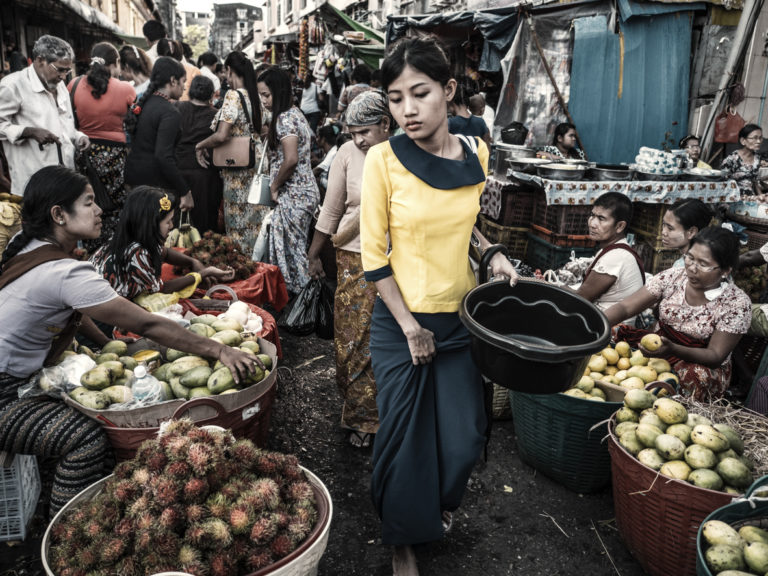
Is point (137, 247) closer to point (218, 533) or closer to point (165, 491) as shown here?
point (165, 491)

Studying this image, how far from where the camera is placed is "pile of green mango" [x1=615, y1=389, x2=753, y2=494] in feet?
7.17

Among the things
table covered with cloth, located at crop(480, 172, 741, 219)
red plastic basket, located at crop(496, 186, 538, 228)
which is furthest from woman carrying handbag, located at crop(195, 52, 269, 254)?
table covered with cloth, located at crop(480, 172, 741, 219)

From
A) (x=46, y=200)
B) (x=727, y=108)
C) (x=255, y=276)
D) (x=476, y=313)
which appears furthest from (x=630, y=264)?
(x=727, y=108)

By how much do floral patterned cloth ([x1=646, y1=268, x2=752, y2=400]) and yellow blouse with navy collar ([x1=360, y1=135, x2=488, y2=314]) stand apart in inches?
68.9

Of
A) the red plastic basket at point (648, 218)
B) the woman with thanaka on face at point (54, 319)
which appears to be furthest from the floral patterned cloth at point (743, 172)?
the woman with thanaka on face at point (54, 319)

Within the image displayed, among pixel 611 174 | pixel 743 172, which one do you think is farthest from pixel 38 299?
pixel 743 172

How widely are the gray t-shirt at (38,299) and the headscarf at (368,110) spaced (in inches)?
63.0

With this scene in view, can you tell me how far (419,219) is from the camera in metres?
2.05

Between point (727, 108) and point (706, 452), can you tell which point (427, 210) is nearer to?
point (706, 452)

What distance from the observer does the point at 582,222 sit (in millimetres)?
5789

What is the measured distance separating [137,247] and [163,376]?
1.00 m

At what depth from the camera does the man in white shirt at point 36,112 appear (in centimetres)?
455

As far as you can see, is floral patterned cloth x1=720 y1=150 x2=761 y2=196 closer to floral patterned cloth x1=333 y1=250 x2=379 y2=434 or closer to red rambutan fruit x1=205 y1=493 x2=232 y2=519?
floral patterned cloth x1=333 y1=250 x2=379 y2=434

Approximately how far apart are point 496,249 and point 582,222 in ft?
12.7
